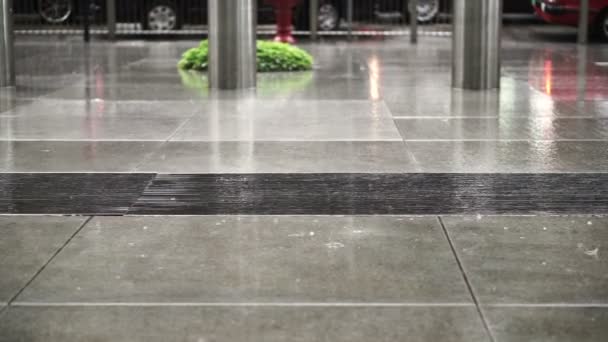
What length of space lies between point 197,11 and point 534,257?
20067 mm

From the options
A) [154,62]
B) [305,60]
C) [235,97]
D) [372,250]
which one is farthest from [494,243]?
[154,62]

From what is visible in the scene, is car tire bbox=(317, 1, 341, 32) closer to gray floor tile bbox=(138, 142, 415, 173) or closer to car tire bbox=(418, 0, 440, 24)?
car tire bbox=(418, 0, 440, 24)

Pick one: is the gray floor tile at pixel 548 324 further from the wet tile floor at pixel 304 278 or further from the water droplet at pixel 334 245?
the water droplet at pixel 334 245

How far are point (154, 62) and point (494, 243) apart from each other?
1206 centimetres

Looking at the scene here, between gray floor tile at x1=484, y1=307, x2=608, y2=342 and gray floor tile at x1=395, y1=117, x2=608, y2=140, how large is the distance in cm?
449

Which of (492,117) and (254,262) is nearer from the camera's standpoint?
(254,262)

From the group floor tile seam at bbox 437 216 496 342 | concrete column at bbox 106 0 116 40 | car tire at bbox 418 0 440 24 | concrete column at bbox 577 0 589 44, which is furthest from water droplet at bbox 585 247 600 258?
car tire at bbox 418 0 440 24

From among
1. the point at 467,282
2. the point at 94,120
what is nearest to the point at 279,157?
the point at 94,120

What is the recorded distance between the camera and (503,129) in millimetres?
9180

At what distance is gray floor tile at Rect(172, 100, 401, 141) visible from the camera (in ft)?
29.0

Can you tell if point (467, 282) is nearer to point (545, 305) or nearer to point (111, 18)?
point (545, 305)

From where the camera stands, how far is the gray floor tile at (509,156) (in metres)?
7.39

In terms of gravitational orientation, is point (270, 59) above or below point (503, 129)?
above

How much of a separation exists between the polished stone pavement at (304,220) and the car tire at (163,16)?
11648 millimetres
